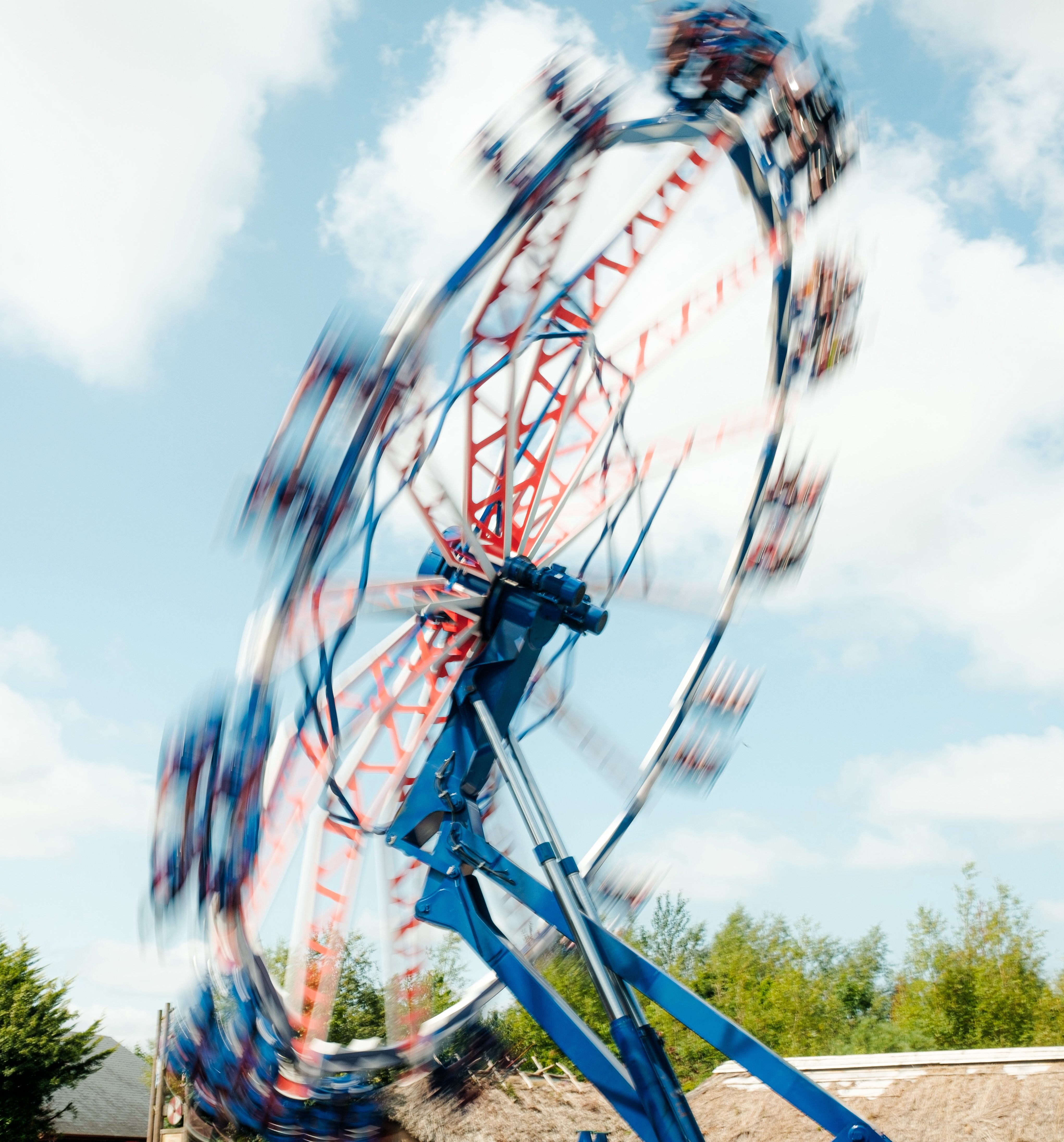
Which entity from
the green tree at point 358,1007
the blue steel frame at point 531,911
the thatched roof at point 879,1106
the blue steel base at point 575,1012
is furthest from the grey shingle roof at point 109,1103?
the blue steel base at point 575,1012

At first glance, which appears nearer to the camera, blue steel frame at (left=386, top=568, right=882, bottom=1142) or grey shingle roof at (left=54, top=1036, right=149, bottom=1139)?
blue steel frame at (left=386, top=568, right=882, bottom=1142)

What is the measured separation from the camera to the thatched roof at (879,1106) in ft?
40.0

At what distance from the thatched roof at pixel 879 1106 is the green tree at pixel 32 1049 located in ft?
40.2

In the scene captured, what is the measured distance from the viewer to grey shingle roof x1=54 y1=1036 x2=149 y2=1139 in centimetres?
3853

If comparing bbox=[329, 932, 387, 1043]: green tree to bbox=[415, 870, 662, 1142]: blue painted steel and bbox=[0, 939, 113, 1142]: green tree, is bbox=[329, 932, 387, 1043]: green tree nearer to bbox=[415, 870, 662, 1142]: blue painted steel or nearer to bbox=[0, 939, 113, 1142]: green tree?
bbox=[0, 939, 113, 1142]: green tree

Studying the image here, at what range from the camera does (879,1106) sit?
1331 centimetres

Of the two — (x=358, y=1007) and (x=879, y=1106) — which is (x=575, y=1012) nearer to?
(x=879, y=1106)

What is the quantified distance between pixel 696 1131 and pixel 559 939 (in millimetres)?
2671

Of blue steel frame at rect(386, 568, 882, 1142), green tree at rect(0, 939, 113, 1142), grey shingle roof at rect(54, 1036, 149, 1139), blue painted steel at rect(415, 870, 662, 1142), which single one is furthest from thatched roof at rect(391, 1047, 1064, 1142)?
grey shingle roof at rect(54, 1036, 149, 1139)

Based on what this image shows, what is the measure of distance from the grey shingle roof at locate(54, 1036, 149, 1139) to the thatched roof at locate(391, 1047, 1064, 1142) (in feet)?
80.0

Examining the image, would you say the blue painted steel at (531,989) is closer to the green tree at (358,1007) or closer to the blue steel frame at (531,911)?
the blue steel frame at (531,911)

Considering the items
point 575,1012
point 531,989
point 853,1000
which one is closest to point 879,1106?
point 575,1012

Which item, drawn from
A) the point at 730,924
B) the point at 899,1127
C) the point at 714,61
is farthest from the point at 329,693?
the point at 730,924

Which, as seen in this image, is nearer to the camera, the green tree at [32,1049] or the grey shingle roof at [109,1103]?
the green tree at [32,1049]
